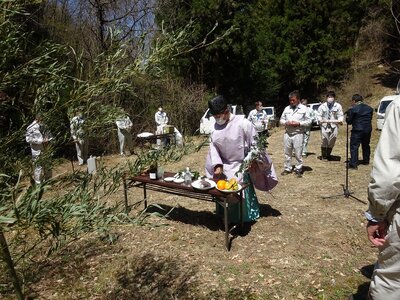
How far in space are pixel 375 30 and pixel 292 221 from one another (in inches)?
986

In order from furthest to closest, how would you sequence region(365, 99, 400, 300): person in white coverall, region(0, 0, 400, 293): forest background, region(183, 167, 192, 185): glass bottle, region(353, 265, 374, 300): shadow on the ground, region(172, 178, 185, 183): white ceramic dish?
1. region(172, 178, 185, 183): white ceramic dish
2. region(183, 167, 192, 185): glass bottle
3. region(353, 265, 374, 300): shadow on the ground
4. region(365, 99, 400, 300): person in white coverall
5. region(0, 0, 400, 293): forest background

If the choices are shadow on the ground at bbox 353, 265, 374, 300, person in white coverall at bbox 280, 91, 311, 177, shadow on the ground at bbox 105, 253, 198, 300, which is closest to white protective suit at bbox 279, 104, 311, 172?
person in white coverall at bbox 280, 91, 311, 177

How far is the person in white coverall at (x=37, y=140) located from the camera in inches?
70.5

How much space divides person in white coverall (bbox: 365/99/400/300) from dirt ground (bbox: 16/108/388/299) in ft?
5.08

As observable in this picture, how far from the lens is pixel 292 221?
5.30 m

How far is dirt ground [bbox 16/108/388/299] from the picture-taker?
12.2 ft

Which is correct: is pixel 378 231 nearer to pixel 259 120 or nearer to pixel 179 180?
pixel 179 180

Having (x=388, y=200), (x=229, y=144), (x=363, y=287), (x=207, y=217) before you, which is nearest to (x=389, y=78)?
(x=207, y=217)

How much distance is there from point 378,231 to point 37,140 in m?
2.19

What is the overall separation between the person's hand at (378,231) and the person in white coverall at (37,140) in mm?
2010

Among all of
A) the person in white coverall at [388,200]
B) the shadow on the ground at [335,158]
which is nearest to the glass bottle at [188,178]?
the person in white coverall at [388,200]

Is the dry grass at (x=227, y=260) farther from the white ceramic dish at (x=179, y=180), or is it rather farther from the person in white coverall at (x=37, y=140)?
the person in white coverall at (x=37, y=140)

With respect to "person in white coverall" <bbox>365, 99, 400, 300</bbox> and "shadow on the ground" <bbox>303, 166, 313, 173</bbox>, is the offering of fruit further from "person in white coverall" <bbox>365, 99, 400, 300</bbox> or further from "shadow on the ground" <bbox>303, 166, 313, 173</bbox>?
"shadow on the ground" <bbox>303, 166, 313, 173</bbox>

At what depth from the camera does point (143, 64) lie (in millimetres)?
1742
